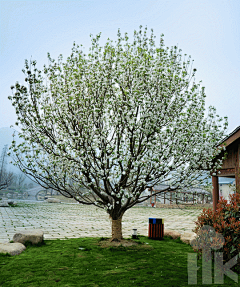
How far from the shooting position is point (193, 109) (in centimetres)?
755

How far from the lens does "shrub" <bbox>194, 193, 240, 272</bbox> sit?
5434 millimetres

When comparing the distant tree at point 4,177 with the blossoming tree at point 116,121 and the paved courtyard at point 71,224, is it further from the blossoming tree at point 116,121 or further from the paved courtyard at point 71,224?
the blossoming tree at point 116,121

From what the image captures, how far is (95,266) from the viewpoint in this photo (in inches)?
235

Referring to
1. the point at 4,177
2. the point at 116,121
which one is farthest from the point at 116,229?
the point at 4,177

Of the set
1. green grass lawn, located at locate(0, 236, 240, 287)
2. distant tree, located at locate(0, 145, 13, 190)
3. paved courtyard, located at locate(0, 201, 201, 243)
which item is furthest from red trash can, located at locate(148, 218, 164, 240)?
distant tree, located at locate(0, 145, 13, 190)

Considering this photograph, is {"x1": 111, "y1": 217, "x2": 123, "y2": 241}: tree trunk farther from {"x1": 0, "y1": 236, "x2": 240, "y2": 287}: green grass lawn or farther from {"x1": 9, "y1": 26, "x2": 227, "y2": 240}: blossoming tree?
{"x1": 0, "y1": 236, "x2": 240, "y2": 287}: green grass lawn

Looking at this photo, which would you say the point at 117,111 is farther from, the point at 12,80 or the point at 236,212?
the point at 236,212

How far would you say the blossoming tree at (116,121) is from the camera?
686 cm

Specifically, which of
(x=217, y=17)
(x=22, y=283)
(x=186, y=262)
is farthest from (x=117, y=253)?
(x=217, y=17)

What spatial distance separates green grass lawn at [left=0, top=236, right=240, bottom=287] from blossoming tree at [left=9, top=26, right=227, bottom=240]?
1.29m

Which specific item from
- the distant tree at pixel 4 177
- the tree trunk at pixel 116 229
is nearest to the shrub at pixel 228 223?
the tree trunk at pixel 116 229

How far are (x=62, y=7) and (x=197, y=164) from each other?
814 centimetres

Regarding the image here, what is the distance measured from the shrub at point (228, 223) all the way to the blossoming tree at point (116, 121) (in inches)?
57.5

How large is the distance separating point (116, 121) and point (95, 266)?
142 inches
